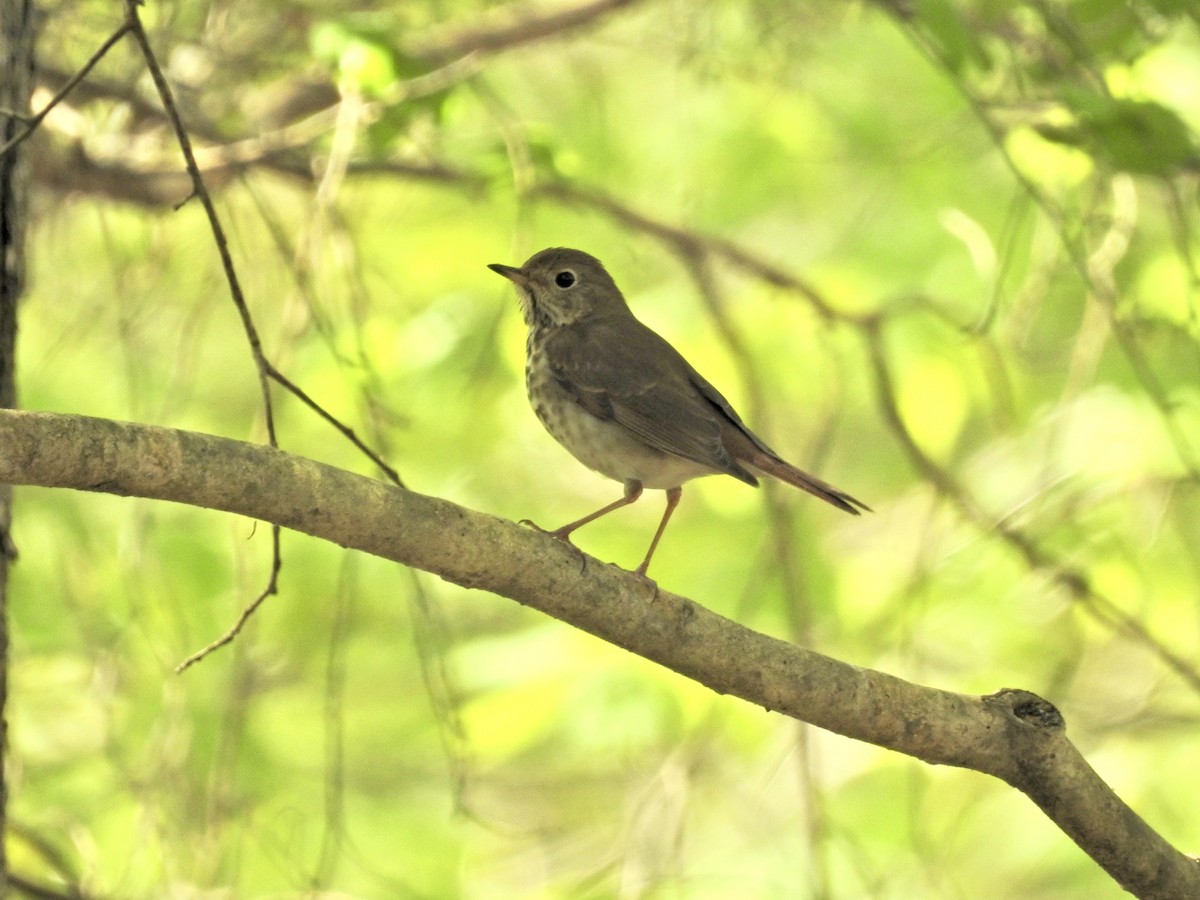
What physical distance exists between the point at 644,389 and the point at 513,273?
1.91 ft

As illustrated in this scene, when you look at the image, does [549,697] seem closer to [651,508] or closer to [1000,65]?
[651,508]

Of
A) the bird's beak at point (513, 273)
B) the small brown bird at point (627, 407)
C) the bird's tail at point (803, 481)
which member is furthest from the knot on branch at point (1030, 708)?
the bird's beak at point (513, 273)

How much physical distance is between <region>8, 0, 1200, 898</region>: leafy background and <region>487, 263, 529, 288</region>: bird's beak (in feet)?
0.15

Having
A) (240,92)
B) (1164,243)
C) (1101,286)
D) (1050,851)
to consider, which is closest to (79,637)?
(240,92)

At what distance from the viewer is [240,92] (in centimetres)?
537

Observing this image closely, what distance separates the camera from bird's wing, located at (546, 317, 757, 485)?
4.04 meters

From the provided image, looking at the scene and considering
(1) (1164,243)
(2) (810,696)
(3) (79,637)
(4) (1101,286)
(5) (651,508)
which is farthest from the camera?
(5) (651,508)

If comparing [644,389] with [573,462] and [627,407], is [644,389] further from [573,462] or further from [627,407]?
[573,462]

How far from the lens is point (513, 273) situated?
4.48 metres

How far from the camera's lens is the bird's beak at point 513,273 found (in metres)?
4.34

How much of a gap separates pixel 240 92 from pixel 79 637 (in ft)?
6.93

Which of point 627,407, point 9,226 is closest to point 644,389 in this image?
point 627,407

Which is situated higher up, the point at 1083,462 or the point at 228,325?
the point at 228,325

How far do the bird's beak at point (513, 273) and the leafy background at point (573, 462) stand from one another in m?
0.04
